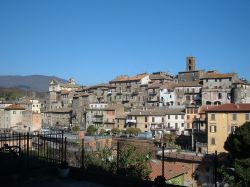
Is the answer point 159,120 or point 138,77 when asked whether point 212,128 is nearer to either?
point 159,120

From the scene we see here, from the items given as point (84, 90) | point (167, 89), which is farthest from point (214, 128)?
point (84, 90)

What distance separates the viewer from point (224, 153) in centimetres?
4644

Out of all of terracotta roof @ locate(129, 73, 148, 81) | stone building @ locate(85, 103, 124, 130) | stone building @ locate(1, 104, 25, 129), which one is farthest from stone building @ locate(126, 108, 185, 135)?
stone building @ locate(1, 104, 25, 129)

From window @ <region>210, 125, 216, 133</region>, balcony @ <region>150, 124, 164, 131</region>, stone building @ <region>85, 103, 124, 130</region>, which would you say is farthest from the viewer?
stone building @ <region>85, 103, 124, 130</region>

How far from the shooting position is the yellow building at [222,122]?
163 ft

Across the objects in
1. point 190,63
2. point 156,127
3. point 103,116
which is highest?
point 190,63

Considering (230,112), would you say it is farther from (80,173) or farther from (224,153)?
(80,173)

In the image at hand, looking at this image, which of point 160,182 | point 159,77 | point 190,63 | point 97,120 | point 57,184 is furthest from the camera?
point 190,63

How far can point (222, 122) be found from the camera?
50500 mm

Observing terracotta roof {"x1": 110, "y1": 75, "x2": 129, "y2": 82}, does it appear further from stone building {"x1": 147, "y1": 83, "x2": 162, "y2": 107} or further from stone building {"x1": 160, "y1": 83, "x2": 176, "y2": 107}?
stone building {"x1": 160, "y1": 83, "x2": 176, "y2": 107}

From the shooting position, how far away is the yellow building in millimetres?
49656

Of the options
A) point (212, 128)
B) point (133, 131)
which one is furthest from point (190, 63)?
point (212, 128)

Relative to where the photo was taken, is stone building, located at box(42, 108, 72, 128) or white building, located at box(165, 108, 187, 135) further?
stone building, located at box(42, 108, 72, 128)

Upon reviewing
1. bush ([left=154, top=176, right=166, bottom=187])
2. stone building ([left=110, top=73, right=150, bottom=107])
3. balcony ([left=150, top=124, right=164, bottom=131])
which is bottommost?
balcony ([left=150, top=124, right=164, bottom=131])
